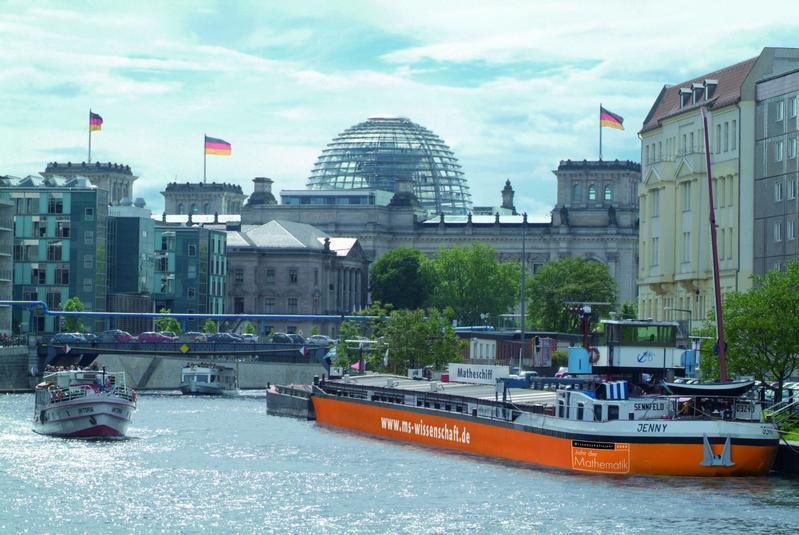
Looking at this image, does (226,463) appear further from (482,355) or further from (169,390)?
(169,390)

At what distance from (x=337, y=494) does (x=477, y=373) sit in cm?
3339

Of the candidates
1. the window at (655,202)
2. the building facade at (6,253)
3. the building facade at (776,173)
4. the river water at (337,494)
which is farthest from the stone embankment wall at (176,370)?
the river water at (337,494)

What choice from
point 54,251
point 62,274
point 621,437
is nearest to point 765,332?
point 621,437

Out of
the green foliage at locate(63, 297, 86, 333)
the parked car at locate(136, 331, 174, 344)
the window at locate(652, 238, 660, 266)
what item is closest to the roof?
the window at locate(652, 238, 660, 266)

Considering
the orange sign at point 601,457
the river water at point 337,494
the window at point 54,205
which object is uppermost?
the window at point 54,205

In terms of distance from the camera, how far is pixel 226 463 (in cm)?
8444

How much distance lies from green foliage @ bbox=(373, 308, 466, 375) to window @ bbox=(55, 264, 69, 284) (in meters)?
59.9

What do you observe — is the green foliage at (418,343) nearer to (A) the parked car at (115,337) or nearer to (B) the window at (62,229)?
(A) the parked car at (115,337)

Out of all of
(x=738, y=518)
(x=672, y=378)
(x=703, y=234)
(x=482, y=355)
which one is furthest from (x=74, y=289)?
(x=738, y=518)

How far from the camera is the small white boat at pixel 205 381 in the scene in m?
166

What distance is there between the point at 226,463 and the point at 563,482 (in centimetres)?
1645

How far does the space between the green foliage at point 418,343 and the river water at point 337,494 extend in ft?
157

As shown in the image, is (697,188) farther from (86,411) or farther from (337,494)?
(337,494)

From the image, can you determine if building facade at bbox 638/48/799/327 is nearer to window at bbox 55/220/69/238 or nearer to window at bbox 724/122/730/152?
window at bbox 724/122/730/152
